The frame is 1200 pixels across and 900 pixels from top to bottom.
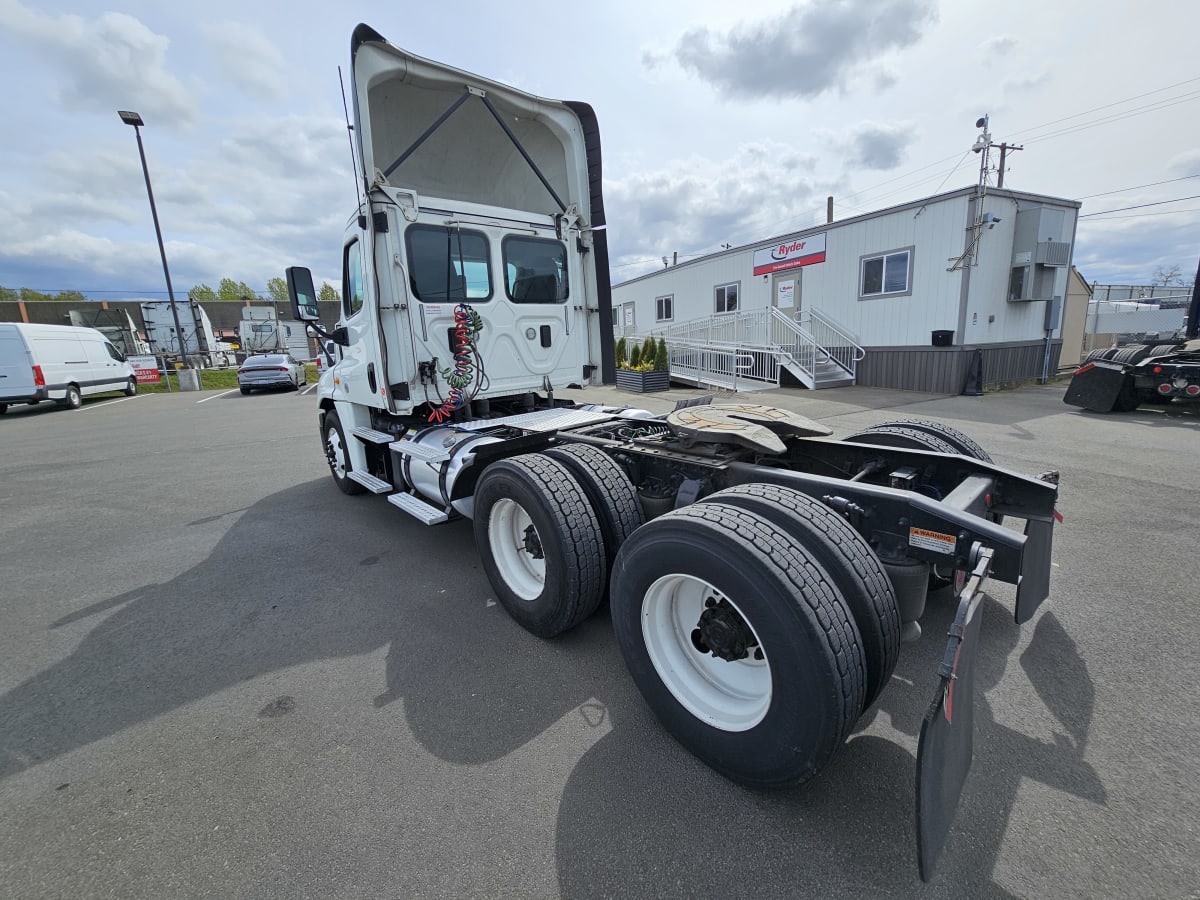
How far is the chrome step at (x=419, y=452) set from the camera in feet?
13.8

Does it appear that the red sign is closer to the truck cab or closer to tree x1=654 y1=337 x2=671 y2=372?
tree x1=654 y1=337 x2=671 y2=372

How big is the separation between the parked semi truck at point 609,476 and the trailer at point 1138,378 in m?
8.73

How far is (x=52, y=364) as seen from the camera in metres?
15.2

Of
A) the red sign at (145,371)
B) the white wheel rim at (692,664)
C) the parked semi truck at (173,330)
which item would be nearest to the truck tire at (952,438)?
the white wheel rim at (692,664)

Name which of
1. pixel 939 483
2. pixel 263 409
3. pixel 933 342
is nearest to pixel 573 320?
pixel 939 483

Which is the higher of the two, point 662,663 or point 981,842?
point 662,663

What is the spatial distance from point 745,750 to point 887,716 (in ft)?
2.86

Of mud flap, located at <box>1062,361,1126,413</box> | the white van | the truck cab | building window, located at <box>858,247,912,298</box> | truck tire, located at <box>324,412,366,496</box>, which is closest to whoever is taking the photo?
the truck cab

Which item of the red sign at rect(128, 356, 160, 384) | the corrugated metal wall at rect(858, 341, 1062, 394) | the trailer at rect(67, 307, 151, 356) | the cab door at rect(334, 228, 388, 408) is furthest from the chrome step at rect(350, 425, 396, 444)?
the trailer at rect(67, 307, 151, 356)

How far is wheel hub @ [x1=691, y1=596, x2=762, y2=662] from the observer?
2121 mm

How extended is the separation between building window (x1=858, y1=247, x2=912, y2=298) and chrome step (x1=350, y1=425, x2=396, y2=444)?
45.1 ft

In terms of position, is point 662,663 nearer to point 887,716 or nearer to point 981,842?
point 887,716

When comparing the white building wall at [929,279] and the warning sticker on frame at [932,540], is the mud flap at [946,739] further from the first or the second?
the white building wall at [929,279]

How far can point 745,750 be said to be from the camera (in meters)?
2.00
